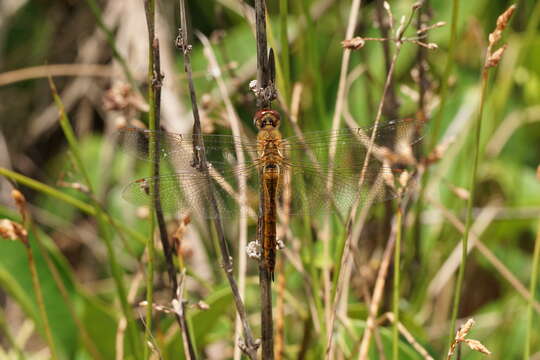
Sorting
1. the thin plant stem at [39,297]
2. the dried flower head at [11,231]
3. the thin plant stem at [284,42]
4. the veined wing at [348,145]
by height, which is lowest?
the thin plant stem at [39,297]

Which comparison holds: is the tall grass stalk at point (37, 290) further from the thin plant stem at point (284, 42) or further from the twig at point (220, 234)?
the thin plant stem at point (284, 42)

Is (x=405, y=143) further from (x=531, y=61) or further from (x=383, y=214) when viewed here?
(x=531, y=61)

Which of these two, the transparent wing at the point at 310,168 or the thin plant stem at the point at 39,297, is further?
the transparent wing at the point at 310,168

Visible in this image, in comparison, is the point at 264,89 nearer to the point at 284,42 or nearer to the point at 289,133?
the point at 284,42

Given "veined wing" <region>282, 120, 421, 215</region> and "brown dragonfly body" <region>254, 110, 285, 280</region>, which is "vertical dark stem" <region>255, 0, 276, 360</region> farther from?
"veined wing" <region>282, 120, 421, 215</region>

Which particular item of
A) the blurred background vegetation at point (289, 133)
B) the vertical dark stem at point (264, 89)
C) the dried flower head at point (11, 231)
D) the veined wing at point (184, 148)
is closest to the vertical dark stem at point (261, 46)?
the vertical dark stem at point (264, 89)

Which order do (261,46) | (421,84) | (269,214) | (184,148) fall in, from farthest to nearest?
(421,84)
(184,148)
(269,214)
(261,46)

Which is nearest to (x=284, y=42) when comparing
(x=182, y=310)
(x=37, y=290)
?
(x=182, y=310)
